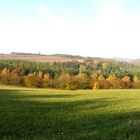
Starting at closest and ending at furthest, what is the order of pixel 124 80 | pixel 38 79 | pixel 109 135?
1. pixel 109 135
2. pixel 38 79
3. pixel 124 80

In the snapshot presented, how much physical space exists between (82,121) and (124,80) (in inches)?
4213

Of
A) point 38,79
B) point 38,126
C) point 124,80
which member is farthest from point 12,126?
point 124,80

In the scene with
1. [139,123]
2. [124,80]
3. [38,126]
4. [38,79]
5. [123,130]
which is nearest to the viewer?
[123,130]

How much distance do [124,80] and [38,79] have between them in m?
31.5

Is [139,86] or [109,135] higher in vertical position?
[109,135]

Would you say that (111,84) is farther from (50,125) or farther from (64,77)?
(50,125)

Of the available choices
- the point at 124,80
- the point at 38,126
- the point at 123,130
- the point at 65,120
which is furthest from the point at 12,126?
the point at 124,80

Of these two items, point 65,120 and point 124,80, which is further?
point 124,80

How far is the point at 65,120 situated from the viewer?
804 inches

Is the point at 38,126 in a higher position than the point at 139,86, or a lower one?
higher

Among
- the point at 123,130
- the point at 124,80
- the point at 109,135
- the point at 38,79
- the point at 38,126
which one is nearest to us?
the point at 109,135

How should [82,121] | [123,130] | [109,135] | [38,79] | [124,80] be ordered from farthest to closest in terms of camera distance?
[124,80]
[38,79]
[82,121]
[123,130]
[109,135]

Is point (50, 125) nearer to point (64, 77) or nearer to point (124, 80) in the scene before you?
point (64, 77)

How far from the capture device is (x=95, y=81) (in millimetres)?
116375
